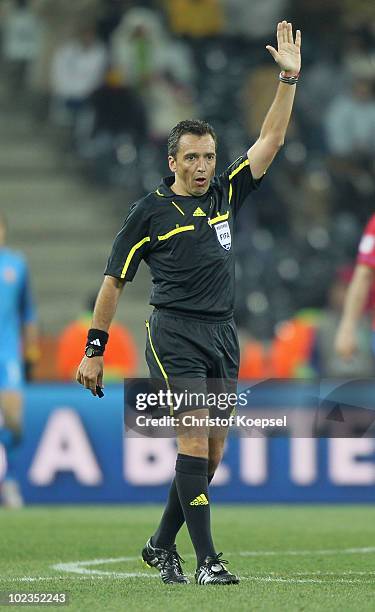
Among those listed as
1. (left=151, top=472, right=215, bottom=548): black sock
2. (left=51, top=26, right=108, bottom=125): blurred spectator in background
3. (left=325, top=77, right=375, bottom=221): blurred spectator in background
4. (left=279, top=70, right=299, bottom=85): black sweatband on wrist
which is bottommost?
(left=151, top=472, right=215, bottom=548): black sock

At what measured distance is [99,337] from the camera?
648 cm

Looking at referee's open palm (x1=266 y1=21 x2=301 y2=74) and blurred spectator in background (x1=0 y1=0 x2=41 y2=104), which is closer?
referee's open palm (x1=266 y1=21 x2=301 y2=74)

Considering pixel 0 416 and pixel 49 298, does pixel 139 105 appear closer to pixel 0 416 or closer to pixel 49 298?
pixel 49 298

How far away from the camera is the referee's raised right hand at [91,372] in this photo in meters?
6.41

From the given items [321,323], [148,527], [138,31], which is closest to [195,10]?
[138,31]

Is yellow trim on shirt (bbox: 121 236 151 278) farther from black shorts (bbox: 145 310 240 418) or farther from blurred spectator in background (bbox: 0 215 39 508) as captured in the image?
blurred spectator in background (bbox: 0 215 39 508)

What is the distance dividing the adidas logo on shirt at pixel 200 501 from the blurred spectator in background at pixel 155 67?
11.1 meters

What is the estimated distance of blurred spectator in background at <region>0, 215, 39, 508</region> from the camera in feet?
37.8

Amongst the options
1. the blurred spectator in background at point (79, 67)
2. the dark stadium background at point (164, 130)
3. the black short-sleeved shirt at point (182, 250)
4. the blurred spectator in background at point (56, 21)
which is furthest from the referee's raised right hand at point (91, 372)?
the blurred spectator in background at point (56, 21)

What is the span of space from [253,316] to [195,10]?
485cm

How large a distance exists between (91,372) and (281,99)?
1.38 m

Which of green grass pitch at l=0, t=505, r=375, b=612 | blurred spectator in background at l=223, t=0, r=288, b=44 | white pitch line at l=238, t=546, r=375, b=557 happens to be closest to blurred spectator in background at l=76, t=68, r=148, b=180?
blurred spectator in background at l=223, t=0, r=288, b=44

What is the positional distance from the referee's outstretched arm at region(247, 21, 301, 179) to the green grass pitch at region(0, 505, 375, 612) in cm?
180

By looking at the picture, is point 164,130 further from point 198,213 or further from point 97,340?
point 97,340
